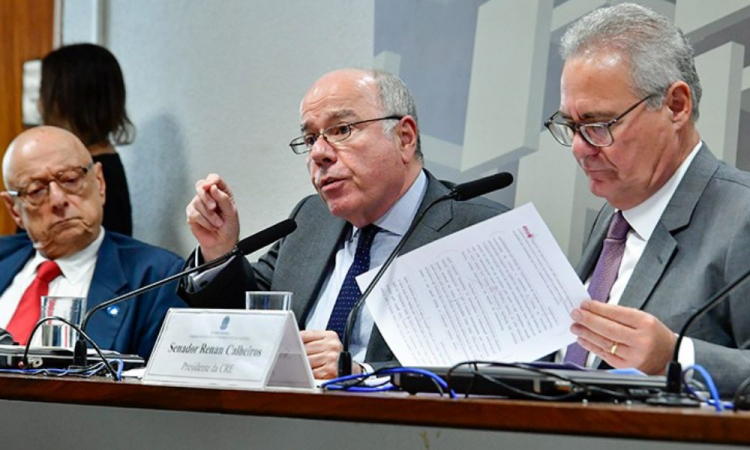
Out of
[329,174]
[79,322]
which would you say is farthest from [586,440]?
[329,174]

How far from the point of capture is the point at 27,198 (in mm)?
3242

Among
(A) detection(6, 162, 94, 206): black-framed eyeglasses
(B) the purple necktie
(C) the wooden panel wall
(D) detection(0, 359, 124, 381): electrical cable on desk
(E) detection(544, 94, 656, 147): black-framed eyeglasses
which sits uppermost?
(C) the wooden panel wall

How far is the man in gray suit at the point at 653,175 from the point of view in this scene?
199cm

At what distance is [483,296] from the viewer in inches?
75.3

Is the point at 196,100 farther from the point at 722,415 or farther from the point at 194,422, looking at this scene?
the point at 722,415

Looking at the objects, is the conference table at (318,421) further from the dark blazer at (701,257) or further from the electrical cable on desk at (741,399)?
the dark blazer at (701,257)

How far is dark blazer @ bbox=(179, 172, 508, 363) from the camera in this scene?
8.42 ft

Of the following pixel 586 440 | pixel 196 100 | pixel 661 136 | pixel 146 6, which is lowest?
pixel 586 440

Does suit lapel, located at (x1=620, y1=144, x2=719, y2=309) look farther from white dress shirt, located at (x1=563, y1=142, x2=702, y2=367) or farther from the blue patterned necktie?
the blue patterned necktie

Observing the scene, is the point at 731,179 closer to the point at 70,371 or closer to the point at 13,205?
the point at 70,371

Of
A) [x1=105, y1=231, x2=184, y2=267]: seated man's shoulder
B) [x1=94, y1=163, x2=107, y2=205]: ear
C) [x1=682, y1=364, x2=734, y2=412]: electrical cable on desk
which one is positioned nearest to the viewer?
[x1=682, y1=364, x2=734, y2=412]: electrical cable on desk

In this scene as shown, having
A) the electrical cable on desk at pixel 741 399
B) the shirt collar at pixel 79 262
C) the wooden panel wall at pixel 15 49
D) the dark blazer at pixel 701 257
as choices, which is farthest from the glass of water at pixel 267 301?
the wooden panel wall at pixel 15 49

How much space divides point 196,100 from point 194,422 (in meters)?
2.43

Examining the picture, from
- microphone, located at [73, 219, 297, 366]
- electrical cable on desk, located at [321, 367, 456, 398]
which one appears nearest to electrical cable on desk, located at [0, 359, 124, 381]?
microphone, located at [73, 219, 297, 366]
